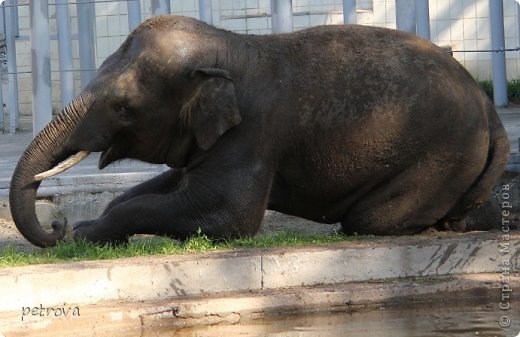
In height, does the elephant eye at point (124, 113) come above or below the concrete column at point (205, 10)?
below

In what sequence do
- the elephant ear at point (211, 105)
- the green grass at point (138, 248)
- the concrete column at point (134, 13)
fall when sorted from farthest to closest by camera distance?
the concrete column at point (134, 13), the elephant ear at point (211, 105), the green grass at point (138, 248)

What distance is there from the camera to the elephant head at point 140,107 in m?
8.48

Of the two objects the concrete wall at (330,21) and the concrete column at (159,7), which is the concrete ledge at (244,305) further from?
the concrete wall at (330,21)

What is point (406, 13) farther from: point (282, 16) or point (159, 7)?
point (159, 7)

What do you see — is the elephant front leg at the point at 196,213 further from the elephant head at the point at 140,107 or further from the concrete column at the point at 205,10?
the concrete column at the point at 205,10

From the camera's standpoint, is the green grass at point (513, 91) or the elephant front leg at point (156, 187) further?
the green grass at point (513, 91)

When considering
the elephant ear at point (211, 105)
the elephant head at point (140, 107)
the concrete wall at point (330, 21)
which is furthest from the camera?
the concrete wall at point (330, 21)

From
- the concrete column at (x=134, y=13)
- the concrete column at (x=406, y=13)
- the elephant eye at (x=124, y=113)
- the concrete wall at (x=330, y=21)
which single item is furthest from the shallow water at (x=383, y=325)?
the concrete wall at (x=330, y=21)

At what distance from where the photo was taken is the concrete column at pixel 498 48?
17.3 metres

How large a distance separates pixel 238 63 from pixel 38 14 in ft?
12.4

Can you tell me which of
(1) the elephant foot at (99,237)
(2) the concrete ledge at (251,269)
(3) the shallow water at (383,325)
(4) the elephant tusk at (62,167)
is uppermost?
(4) the elephant tusk at (62,167)

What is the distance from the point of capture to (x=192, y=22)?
8945 mm

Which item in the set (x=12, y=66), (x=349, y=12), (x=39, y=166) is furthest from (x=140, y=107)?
(x=12, y=66)

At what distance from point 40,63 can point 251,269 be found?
516 cm
